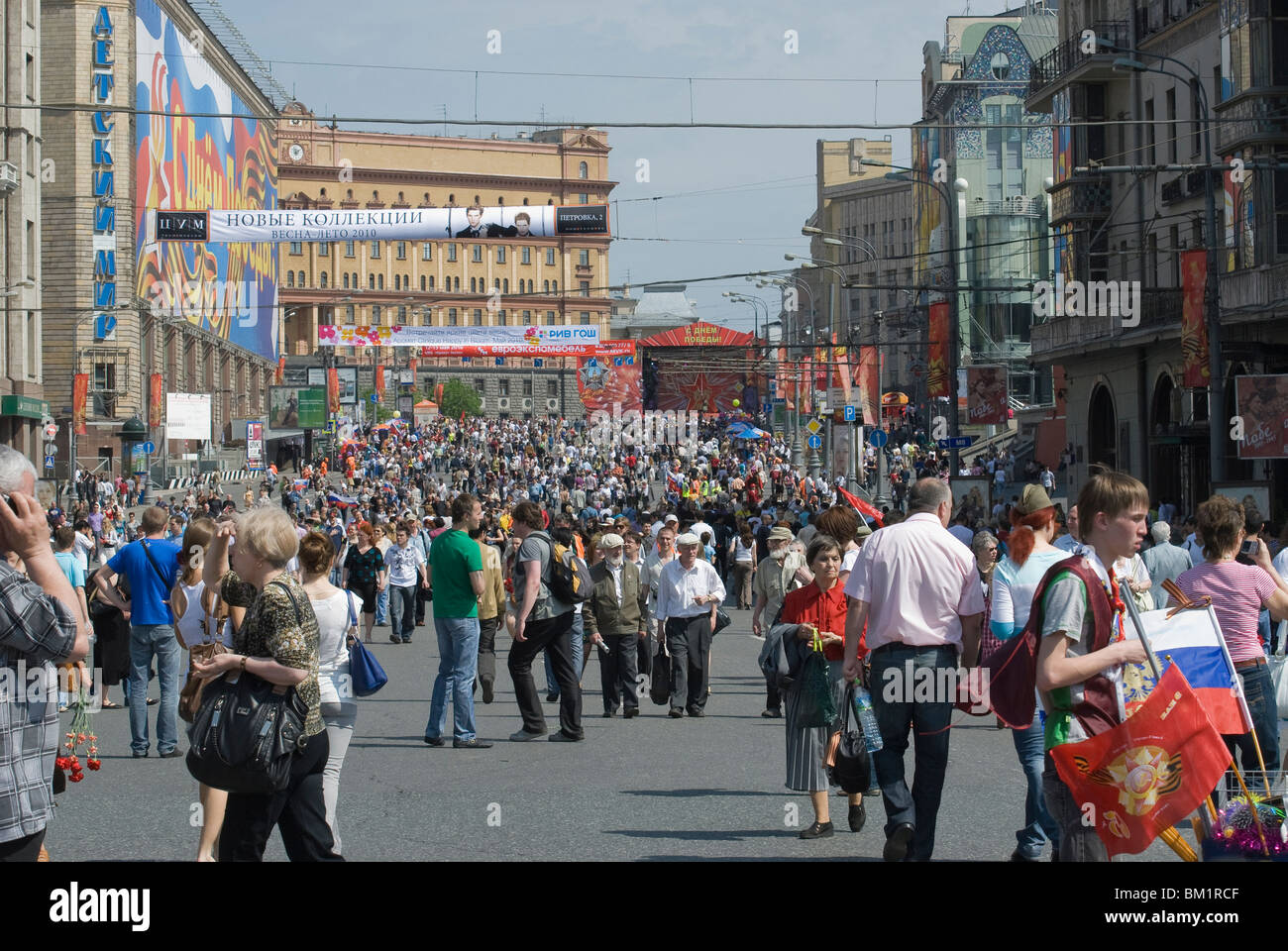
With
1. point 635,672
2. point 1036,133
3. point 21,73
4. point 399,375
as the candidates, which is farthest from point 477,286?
point 635,672

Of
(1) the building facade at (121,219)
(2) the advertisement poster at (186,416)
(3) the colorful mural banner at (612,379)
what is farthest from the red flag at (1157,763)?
(2) the advertisement poster at (186,416)

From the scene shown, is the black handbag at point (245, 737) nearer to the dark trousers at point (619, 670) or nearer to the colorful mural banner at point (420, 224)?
the dark trousers at point (619, 670)

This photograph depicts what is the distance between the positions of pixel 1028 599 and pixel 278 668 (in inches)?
188

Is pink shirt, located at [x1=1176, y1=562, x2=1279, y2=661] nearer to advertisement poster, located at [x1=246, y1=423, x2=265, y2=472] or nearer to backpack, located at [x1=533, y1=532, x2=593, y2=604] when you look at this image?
backpack, located at [x1=533, y1=532, x2=593, y2=604]

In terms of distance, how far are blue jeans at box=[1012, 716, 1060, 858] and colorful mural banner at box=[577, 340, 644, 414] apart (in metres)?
50.5

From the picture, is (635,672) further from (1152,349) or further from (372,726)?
(1152,349)

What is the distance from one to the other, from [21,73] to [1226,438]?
119 ft

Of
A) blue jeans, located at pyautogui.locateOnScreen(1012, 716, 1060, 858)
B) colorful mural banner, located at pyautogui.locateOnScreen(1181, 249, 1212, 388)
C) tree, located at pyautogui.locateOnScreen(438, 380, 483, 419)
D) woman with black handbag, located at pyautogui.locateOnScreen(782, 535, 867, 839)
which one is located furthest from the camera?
tree, located at pyautogui.locateOnScreen(438, 380, 483, 419)

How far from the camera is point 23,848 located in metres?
4.68

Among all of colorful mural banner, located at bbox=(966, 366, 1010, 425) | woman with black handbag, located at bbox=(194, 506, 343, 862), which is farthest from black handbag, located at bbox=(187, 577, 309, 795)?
colorful mural banner, located at bbox=(966, 366, 1010, 425)

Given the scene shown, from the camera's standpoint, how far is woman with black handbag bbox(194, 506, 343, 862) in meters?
5.73

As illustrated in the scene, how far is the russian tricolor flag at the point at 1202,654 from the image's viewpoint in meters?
5.90

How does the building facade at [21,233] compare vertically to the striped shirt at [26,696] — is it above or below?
above
